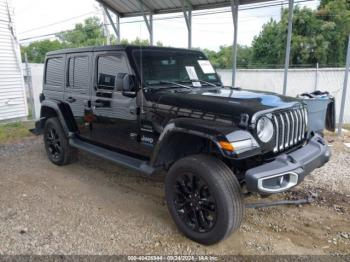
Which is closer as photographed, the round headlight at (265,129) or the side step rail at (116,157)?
the round headlight at (265,129)

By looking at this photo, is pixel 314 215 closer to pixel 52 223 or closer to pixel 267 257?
pixel 267 257

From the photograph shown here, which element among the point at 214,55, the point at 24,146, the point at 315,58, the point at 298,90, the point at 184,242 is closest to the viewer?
the point at 184,242

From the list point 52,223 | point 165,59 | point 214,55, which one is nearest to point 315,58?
point 214,55

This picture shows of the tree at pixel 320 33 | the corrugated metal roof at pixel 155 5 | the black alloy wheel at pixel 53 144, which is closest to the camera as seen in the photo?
the black alloy wheel at pixel 53 144

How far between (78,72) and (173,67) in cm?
157

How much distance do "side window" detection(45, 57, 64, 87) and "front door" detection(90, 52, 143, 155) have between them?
1.08 metres

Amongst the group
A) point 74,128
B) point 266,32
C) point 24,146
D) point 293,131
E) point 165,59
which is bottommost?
point 24,146

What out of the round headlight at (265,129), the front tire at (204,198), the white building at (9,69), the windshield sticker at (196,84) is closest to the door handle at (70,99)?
the windshield sticker at (196,84)

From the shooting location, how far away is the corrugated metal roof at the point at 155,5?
7928mm

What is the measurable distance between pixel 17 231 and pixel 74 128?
6.51ft

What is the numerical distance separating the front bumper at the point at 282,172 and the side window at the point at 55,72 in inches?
147

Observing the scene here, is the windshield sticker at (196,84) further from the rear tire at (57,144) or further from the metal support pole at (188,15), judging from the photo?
the metal support pole at (188,15)

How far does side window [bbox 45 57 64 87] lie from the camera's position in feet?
15.9

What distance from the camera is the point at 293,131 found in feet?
9.67
